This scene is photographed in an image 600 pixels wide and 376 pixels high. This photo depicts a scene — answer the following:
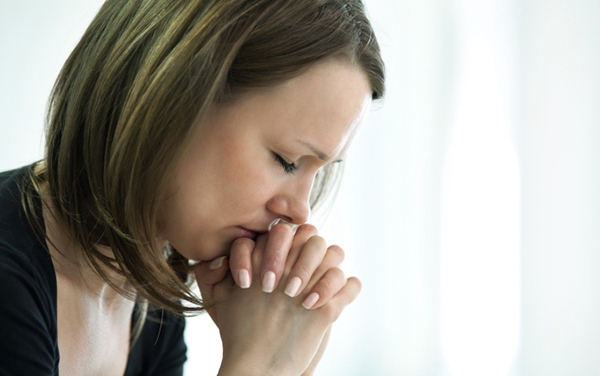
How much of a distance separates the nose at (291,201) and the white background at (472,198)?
116 cm

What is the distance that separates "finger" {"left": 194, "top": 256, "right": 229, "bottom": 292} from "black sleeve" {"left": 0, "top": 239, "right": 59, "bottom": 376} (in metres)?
0.25

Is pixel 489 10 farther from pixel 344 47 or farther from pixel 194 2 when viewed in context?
pixel 194 2

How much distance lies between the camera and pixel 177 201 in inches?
39.5

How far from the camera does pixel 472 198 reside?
223cm

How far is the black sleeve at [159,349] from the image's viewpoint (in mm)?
1302

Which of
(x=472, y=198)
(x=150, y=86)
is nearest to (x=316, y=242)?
(x=150, y=86)

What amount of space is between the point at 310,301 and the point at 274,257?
3.6 inches

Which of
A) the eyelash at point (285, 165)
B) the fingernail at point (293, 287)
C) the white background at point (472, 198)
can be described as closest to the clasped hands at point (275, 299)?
the fingernail at point (293, 287)

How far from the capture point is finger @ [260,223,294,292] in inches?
41.5

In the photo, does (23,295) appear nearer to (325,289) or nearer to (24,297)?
(24,297)

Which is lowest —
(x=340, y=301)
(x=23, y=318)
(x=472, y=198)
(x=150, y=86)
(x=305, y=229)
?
(x=23, y=318)

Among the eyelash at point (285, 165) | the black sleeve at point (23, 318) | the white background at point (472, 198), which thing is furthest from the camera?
the white background at point (472, 198)

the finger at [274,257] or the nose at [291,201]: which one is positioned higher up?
the nose at [291,201]

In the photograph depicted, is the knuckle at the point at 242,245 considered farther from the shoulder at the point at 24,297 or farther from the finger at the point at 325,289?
the shoulder at the point at 24,297
